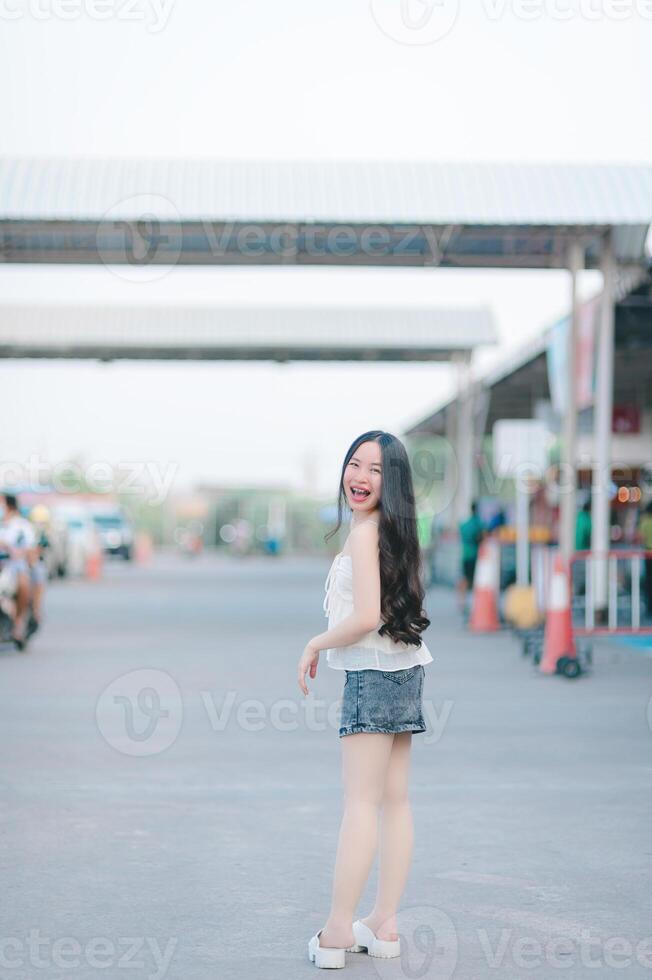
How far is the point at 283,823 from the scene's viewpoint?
6863mm

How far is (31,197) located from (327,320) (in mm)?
11821

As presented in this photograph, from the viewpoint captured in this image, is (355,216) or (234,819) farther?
(355,216)

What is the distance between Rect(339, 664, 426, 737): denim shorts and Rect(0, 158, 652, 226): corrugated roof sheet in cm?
1381

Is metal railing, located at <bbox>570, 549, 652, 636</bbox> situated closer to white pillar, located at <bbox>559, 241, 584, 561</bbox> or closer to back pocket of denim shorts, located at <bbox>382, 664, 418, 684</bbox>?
white pillar, located at <bbox>559, 241, 584, 561</bbox>

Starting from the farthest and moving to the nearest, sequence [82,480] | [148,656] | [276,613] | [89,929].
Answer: [82,480], [276,613], [148,656], [89,929]

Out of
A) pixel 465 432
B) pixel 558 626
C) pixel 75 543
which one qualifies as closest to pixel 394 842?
pixel 558 626

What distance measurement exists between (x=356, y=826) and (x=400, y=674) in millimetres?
498

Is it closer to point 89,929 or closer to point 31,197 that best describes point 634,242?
point 31,197

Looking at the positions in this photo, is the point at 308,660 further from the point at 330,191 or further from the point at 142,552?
the point at 142,552

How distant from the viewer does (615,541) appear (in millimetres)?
32438

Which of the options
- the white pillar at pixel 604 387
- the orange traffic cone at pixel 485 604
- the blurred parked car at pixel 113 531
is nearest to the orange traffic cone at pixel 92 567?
the blurred parked car at pixel 113 531

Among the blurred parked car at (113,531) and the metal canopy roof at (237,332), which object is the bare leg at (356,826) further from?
the blurred parked car at (113,531)

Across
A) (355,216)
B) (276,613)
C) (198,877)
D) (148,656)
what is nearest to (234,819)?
(198,877)

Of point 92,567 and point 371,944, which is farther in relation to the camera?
point 92,567
